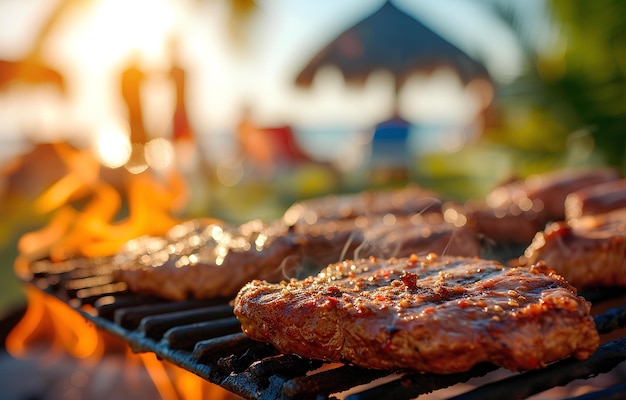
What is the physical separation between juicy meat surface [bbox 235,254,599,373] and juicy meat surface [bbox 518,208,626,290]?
1.02 m

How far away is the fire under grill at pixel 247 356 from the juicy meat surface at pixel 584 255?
0.10 metres

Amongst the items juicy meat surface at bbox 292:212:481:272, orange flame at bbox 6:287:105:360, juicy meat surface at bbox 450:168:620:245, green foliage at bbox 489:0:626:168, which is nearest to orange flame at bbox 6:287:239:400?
orange flame at bbox 6:287:105:360

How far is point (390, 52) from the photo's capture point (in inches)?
707

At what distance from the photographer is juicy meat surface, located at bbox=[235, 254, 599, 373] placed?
195 centimetres

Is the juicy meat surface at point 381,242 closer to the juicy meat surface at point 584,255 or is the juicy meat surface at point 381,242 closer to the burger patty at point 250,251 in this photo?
the burger patty at point 250,251

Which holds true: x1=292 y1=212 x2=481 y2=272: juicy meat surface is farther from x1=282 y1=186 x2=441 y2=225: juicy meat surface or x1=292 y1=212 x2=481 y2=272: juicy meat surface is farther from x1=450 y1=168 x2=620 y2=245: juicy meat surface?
x1=282 y1=186 x2=441 y2=225: juicy meat surface

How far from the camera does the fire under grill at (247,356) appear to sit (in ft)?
6.73

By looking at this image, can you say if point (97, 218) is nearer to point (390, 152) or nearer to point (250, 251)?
point (250, 251)

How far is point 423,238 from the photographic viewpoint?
→ 12.7 ft

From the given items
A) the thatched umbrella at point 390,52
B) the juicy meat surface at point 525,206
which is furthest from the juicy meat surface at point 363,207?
the thatched umbrella at point 390,52

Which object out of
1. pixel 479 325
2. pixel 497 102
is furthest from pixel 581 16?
pixel 479 325

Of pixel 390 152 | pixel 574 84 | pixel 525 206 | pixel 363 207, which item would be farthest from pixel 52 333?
pixel 390 152

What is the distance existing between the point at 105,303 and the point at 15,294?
9.41 metres

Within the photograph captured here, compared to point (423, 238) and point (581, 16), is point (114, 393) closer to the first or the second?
point (423, 238)
